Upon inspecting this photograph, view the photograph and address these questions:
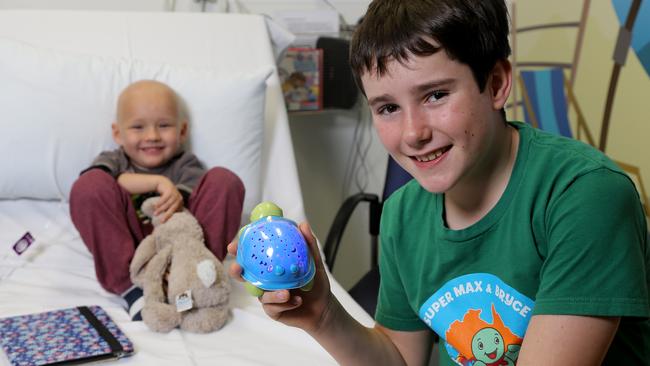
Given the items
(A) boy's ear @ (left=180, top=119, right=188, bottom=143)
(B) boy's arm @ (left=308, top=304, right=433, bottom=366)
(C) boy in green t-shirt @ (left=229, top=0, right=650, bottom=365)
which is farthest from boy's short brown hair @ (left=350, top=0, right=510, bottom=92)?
(A) boy's ear @ (left=180, top=119, right=188, bottom=143)

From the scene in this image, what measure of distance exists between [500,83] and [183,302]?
0.79 m

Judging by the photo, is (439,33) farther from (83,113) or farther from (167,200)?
(83,113)

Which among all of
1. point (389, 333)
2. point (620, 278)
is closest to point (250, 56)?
point (389, 333)

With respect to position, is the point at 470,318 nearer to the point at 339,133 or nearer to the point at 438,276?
the point at 438,276

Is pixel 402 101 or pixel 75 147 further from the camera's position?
pixel 75 147

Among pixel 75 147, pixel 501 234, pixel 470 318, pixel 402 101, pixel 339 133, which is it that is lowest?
pixel 339 133

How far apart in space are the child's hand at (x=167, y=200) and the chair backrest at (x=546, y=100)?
1314 millimetres

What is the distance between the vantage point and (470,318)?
959 mm

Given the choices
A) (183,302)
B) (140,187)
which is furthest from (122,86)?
(183,302)

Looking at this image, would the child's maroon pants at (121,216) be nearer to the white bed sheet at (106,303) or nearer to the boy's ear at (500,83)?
the white bed sheet at (106,303)

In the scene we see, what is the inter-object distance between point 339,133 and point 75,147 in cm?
116

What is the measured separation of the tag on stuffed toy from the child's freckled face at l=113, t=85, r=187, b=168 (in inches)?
20.9

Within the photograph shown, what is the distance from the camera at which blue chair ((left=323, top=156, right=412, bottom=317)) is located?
1812 mm

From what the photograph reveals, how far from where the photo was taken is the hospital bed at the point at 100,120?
61.6 inches
